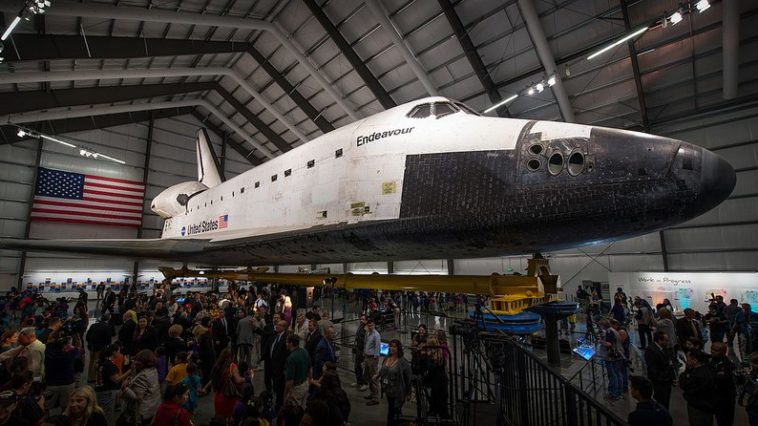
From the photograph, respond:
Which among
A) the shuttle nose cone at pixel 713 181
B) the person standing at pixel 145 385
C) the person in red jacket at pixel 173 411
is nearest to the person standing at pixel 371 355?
the person standing at pixel 145 385

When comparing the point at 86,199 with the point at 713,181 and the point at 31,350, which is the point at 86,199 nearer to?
the point at 31,350

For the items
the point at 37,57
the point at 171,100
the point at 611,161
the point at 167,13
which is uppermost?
the point at 171,100

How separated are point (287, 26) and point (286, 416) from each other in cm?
1421

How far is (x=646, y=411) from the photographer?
7.75 feet

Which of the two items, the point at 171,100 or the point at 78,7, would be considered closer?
the point at 78,7

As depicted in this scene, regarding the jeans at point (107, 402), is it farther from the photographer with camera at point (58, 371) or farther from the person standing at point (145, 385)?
the person standing at point (145, 385)

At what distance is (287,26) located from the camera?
13.3 m

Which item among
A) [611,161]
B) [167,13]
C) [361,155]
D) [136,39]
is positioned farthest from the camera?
[136,39]

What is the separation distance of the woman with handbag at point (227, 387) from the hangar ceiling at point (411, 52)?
8.92m

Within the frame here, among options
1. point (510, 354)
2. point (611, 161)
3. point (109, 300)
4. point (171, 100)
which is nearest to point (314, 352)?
point (510, 354)

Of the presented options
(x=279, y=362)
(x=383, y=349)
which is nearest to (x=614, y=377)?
(x=383, y=349)

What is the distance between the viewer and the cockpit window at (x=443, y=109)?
297 centimetres

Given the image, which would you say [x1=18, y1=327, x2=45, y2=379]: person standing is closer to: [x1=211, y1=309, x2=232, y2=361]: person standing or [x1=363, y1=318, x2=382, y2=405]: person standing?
[x1=211, y1=309, x2=232, y2=361]: person standing

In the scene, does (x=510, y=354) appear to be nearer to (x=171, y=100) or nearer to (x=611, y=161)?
(x=611, y=161)
